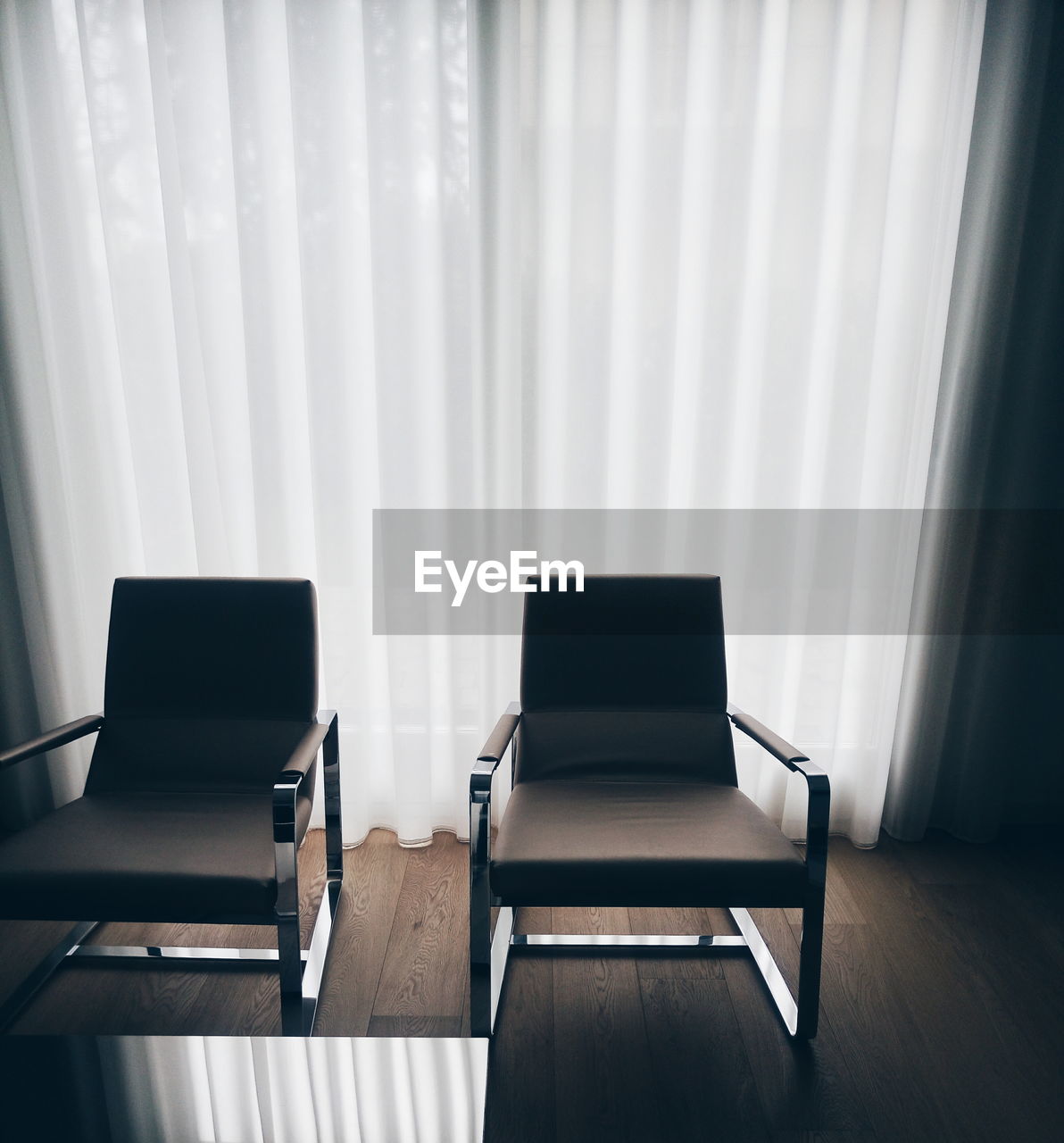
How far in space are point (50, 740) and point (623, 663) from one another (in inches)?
56.6

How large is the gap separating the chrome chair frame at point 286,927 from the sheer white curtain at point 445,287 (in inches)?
13.9

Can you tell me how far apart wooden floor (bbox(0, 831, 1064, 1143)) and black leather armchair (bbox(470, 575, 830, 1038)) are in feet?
0.34

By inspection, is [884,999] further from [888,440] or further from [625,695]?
[888,440]

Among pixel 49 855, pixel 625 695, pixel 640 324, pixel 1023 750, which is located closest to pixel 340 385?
pixel 640 324

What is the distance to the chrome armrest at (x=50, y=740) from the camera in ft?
5.06

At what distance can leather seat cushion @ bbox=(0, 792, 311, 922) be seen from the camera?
1.38m

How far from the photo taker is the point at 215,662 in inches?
72.9

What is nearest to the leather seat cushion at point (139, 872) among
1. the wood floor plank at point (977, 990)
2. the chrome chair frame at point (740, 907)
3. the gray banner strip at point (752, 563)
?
the chrome chair frame at point (740, 907)

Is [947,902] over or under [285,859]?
under

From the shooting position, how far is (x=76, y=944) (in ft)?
5.89

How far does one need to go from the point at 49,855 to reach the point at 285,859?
512mm

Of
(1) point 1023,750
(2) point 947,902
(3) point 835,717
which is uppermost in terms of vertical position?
(3) point 835,717

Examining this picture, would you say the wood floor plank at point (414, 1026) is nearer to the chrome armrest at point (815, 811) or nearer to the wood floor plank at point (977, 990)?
the chrome armrest at point (815, 811)

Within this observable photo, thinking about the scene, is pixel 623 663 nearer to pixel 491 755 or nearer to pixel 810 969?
pixel 491 755
